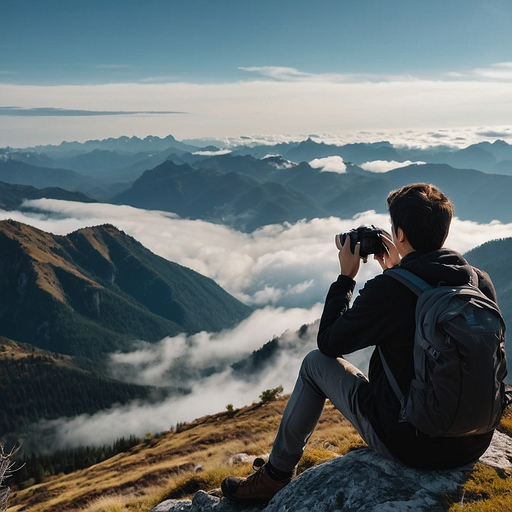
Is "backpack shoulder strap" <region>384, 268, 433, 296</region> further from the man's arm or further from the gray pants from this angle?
the gray pants

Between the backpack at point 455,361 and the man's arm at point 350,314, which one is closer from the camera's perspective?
the backpack at point 455,361

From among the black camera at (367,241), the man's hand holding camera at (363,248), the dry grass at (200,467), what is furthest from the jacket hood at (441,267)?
the dry grass at (200,467)

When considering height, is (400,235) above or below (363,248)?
above

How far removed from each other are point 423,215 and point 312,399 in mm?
3764

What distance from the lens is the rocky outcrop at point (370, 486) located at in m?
6.40

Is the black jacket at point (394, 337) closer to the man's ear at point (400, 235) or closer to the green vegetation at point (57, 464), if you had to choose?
the man's ear at point (400, 235)

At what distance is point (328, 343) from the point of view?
21.6 feet

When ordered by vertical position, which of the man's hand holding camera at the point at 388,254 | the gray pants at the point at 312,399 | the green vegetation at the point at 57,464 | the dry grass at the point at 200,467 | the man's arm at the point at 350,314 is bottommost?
the green vegetation at the point at 57,464

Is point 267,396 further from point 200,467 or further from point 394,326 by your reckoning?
point 394,326

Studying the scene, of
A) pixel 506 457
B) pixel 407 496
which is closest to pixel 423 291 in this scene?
pixel 407 496

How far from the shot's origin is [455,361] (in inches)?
210

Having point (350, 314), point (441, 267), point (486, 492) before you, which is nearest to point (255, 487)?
point (486, 492)

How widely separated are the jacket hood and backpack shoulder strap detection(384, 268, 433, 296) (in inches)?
3.1

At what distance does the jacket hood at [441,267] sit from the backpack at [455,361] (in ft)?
0.38
